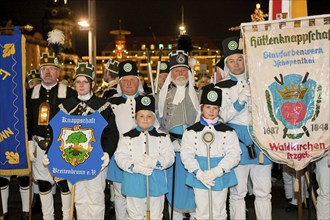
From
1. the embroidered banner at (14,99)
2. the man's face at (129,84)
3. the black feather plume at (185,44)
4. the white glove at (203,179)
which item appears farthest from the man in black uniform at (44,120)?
the black feather plume at (185,44)

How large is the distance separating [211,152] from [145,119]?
36.1 inches

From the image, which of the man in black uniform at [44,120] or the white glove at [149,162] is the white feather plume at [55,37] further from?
the white glove at [149,162]

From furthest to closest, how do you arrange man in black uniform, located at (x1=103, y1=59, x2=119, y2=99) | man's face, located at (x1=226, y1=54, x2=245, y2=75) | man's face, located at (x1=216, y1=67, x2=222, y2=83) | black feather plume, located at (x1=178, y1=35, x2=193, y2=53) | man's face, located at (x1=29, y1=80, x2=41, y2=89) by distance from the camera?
1. black feather plume, located at (x1=178, y1=35, x2=193, y2=53)
2. man's face, located at (x1=29, y1=80, x2=41, y2=89)
3. man in black uniform, located at (x1=103, y1=59, x2=119, y2=99)
4. man's face, located at (x1=216, y1=67, x2=222, y2=83)
5. man's face, located at (x1=226, y1=54, x2=245, y2=75)

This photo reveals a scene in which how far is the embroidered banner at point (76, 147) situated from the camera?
616cm

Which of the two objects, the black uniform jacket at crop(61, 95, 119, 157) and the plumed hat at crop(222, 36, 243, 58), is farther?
the plumed hat at crop(222, 36, 243, 58)

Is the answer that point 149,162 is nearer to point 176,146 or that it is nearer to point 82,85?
point 176,146

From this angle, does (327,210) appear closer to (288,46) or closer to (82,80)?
(288,46)

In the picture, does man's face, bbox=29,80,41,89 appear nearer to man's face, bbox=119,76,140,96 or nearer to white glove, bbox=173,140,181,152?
man's face, bbox=119,76,140,96

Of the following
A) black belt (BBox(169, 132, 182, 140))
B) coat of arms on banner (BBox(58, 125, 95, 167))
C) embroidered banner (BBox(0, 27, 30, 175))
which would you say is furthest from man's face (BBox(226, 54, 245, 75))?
embroidered banner (BBox(0, 27, 30, 175))

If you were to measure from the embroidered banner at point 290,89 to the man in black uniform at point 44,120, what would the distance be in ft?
8.79

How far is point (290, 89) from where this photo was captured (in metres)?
5.83

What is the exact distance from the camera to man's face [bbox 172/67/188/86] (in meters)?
6.86

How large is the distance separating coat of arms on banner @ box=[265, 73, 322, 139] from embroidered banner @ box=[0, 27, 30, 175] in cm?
329

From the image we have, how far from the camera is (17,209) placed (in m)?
8.44
